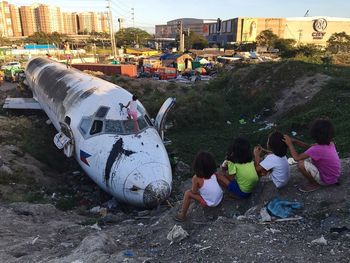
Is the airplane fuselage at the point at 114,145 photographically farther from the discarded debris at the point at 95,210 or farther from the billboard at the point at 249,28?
the billboard at the point at 249,28

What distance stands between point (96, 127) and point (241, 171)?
17.3 feet

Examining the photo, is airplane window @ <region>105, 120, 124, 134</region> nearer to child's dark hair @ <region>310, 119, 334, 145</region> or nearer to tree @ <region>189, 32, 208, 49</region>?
child's dark hair @ <region>310, 119, 334, 145</region>

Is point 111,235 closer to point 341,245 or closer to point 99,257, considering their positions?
point 99,257

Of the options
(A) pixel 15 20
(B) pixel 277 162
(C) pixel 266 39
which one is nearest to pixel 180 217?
(B) pixel 277 162

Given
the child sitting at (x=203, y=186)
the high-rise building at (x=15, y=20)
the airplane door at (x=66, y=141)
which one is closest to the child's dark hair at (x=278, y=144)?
the child sitting at (x=203, y=186)

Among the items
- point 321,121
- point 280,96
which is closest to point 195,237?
point 321,121

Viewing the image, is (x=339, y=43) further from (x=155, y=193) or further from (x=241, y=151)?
(x=155, y=193)

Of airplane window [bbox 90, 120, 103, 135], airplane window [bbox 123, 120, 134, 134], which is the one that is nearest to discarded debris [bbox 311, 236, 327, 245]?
airplane window [bbox 123, 120, 134, 134]

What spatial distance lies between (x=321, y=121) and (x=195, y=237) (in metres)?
3.53

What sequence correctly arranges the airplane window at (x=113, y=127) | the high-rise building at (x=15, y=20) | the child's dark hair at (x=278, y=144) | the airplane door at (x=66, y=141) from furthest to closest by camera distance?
the high-rise building at (x=15, y=20) → the airplane door at (x=66, y=141) → the airplane window at (x=113, y=127) → the child's dark hair at (x=278, y=144)

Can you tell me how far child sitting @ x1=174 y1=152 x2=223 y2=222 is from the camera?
7477 millimetres

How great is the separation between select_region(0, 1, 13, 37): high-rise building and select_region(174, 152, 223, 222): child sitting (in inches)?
7843

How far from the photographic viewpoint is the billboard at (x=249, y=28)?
134750mm

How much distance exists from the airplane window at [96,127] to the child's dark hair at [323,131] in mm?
6510
